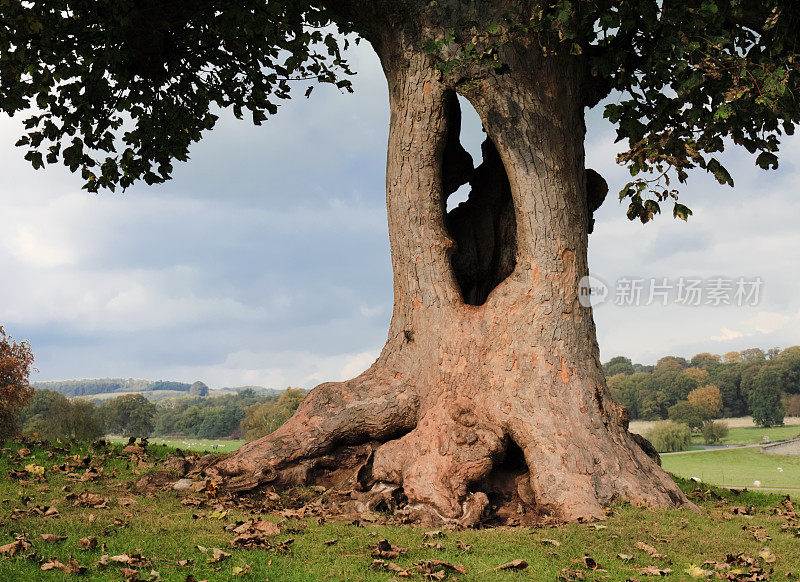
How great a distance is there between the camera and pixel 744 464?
3200cm

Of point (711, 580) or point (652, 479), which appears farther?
point (652, 479)

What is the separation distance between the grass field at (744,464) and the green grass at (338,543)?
20742 millimetres

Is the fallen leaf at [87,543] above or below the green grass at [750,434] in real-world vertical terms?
above

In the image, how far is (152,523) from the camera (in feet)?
17.7

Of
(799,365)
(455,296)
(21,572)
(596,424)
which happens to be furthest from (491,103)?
(799,365)

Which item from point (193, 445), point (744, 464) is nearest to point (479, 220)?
point (193, 445)

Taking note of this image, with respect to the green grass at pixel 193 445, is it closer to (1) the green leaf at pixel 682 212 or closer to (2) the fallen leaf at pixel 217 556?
(2) the fallen leaf at pixel 217 556

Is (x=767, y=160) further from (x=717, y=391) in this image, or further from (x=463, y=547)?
(x=717, y=391)

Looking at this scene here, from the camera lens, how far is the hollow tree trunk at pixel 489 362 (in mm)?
6816

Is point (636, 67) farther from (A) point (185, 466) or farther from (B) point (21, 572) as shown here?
(B) point (21, 572)

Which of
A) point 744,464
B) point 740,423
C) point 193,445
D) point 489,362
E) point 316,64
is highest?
point 316,64

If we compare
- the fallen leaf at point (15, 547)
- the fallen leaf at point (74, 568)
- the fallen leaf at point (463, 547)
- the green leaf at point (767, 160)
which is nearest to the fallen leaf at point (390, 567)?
the fallen leaf at point (463, 547)

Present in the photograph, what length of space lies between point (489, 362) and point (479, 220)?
2.75 m

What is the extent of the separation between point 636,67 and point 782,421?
4708cm
